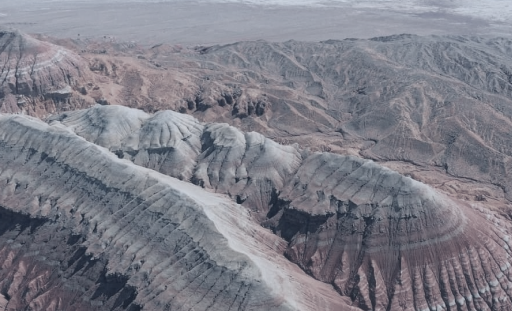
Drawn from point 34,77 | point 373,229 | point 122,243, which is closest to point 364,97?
point 373,229

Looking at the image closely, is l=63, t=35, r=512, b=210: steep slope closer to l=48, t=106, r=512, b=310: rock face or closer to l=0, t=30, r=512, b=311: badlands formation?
l=0, t=30, r=512, b=311: badlands formation

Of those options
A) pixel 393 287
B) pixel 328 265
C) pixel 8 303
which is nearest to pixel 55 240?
pixel 8 303

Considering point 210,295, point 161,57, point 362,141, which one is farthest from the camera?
point 161,57

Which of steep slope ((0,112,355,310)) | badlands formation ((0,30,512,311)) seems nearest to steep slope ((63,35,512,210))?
badlands formation ((0,30,512,311))

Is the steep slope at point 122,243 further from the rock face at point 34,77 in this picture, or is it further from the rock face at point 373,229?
the rock face at point 34,77

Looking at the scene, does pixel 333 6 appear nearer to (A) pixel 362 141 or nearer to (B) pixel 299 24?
(B) pixel 299 24

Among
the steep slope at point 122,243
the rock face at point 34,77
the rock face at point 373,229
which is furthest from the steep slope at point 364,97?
the steep slope at point 122,243

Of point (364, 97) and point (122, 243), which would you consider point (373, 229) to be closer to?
point (122, 243)
